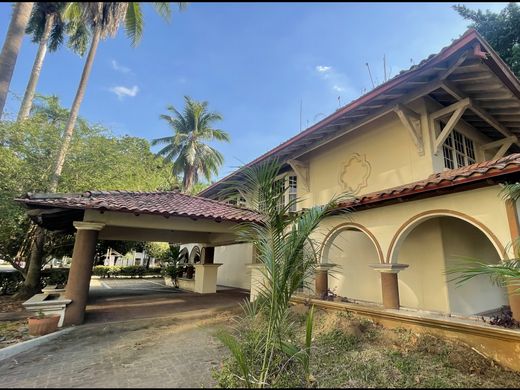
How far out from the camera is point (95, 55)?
15.2 metres

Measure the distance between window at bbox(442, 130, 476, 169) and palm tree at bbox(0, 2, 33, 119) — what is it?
13730 millimetres

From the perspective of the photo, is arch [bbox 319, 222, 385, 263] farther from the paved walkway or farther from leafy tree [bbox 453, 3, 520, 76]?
leafy tree [bbox 453, 3, 520, 76]

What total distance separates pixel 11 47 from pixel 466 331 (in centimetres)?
1463

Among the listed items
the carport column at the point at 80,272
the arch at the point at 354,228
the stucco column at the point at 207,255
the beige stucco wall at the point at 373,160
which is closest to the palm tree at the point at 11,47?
the carport column at the point at 80,272

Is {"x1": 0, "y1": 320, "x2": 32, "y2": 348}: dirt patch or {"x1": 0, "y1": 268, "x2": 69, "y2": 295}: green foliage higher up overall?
{"x1": 0, "y1": 268, "x2": 69, "y2": 295}: green foliage

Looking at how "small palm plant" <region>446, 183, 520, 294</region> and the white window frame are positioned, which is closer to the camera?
"small palm plant" <region>446, 183, 520, 294</region>

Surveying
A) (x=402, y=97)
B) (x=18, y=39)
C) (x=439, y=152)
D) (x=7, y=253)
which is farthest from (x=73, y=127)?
(x=439, y=152)

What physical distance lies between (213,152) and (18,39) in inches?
749

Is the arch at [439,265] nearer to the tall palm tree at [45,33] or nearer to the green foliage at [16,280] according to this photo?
the green foliage at [16,280]

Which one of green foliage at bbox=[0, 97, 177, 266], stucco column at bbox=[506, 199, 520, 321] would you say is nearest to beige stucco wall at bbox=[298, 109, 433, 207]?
stucco column at bbox=[506, 199, 520, 321]

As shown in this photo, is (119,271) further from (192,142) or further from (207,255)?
(207,255)

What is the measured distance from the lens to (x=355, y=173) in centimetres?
970

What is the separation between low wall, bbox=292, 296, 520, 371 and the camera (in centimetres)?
447

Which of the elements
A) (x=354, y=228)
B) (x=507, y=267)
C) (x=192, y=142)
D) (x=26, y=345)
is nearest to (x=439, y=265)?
(x=354, y=228)
